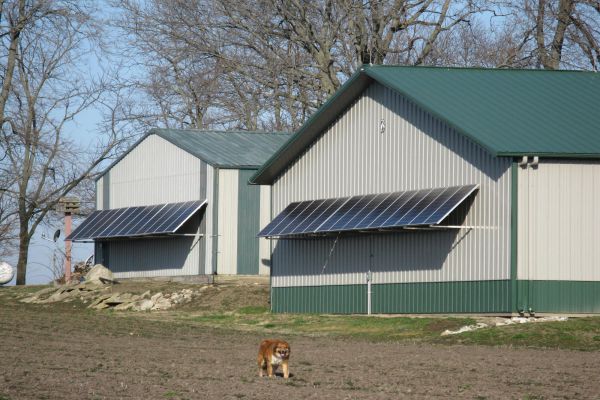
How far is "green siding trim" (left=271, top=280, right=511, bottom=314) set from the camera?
97.7ft

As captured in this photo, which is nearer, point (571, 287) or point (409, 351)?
point (409, 351)

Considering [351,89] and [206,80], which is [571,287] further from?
[206,80]

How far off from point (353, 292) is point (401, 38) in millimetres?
21523

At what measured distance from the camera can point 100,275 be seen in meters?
46.4

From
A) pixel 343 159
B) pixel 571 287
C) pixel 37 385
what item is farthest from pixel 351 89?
pixel 37 385

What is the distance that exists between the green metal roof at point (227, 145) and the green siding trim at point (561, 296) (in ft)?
54.9

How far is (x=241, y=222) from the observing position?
144 feet

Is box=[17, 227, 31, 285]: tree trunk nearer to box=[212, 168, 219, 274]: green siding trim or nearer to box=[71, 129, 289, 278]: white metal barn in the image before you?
box=[71, 129, 289, 278]: white metal barn

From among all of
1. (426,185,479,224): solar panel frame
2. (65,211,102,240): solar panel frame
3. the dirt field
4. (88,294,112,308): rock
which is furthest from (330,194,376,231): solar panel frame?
(65,211,102,240): solar panel frame

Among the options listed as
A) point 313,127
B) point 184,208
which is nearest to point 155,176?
point 184,208

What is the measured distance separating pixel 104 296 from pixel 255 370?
75.9 feet

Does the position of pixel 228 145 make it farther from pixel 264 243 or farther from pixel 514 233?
pixel 514 233

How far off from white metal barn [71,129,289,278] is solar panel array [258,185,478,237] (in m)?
6.67

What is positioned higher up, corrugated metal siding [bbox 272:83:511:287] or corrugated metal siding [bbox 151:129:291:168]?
corrugated metal siding [bbox 151:129:291:168]
